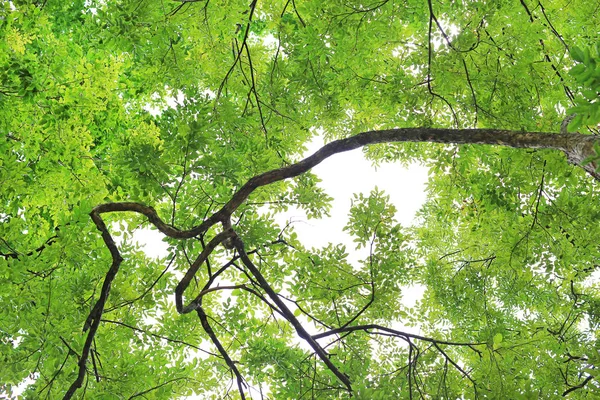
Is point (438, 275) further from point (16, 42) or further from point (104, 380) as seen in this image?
point (16, 42)

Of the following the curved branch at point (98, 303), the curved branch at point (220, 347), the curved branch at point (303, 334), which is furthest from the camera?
the curved branch at point (220, 347)

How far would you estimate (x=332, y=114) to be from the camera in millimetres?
5148

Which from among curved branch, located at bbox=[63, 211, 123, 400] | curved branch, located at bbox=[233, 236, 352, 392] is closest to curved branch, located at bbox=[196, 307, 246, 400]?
curved branch, located at bbox=[233, 236, 352, 392]

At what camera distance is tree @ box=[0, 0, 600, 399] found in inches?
118

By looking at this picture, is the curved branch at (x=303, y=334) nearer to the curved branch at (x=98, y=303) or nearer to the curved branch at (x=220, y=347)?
the curved branch at (x=220, y=347)

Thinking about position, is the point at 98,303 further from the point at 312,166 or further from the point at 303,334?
the point at 312,166

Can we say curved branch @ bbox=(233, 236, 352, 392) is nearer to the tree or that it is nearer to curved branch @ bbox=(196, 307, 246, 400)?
the tree

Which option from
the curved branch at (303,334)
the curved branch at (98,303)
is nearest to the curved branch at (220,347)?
the curved branch at (303,334)

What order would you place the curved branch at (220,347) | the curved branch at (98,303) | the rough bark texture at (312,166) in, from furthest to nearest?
the curved branch at (220,347) → the curved branch at (98,303) → the rough bark texture at (312,166)

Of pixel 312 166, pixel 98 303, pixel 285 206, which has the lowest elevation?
pixel 98 303

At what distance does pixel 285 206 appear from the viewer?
14.5 feet

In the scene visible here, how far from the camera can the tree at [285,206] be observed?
3.00 m

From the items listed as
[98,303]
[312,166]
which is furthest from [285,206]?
[98,303]

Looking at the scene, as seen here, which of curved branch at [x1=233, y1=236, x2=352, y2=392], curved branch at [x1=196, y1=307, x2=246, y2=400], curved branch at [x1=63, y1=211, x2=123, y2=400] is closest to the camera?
curved branch at [x1=63, y1=211, x2=123, y2=400]
